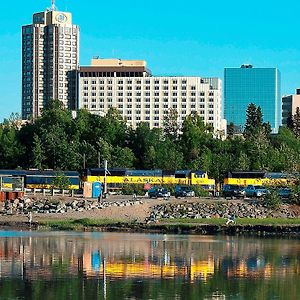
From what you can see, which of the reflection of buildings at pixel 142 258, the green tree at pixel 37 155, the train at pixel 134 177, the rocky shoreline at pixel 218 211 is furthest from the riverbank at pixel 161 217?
the green tree at pixel 37 155

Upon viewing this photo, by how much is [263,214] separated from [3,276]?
54.4m

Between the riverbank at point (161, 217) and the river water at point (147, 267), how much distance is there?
20.3 feet

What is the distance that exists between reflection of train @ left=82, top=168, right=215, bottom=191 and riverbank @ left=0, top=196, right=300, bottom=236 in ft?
81.0

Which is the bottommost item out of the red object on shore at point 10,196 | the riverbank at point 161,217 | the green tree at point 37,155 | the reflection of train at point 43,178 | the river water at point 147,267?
the river water at point 147,267

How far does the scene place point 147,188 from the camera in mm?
126625

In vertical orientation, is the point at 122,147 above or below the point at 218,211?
above

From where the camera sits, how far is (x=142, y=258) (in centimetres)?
5269

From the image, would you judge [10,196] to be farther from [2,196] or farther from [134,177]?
[134,177]

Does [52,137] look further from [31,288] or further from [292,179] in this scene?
[31,288]

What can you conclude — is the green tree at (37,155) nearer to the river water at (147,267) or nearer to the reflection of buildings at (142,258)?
the river water at (147,267)

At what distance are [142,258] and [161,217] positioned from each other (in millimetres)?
35038

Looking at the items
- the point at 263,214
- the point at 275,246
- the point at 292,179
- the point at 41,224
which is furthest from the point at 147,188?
the point at 275,246

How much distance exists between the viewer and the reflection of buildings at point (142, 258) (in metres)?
45.4

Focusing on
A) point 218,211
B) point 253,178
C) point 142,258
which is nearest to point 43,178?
point 253,178
